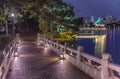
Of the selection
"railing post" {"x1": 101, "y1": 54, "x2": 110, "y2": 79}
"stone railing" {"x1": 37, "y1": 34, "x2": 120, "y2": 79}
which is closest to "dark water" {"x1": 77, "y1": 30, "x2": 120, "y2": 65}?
"stone railing" {"x1": 37, "y1": 34, "x2": 120, "y2": 79}

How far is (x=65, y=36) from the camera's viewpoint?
49.0m

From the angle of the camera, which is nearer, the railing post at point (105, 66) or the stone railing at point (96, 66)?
the stone railing at point (96, 66)

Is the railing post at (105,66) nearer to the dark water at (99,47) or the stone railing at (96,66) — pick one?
the stone railing at (96,66)

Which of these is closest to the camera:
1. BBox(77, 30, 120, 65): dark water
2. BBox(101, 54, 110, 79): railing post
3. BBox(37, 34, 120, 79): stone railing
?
BBox(37, 34, 120, 79): stone railing

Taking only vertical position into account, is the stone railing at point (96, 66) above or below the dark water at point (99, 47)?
above

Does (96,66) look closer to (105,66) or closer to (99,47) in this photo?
(105,66)

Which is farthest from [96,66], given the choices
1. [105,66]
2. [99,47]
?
[99,47]

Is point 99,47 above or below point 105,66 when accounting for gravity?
below

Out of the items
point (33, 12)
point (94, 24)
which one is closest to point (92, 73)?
point (33, 12)

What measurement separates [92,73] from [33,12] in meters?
31.5

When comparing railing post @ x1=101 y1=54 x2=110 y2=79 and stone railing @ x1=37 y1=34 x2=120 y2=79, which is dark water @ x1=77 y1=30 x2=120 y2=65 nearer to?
stone railing @ x1=37 y1=34 x2=120 y2=79

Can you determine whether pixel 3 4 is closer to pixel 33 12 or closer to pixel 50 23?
pixel 33 12

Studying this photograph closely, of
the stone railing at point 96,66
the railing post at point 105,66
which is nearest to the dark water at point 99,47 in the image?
the stone railing at point 96,66

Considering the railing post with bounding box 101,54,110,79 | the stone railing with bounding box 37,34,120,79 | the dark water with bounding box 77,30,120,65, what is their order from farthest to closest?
the dark water with bounding box 77,30,120,65
the railing post with bounding box 101,54,110,79
the stone railing with bounding box 37,34,120,79
